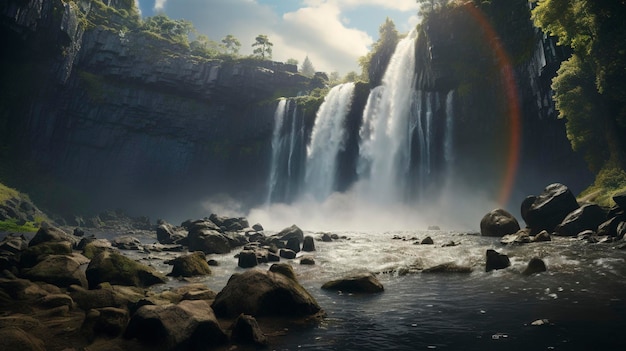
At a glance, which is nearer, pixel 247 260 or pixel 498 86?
pixel 247 260

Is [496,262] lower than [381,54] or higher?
lower

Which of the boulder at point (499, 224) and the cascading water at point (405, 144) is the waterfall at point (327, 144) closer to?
the cascading water at point (405, 144)

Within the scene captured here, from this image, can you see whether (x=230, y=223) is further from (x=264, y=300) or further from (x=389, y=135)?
(x=264, y=300)

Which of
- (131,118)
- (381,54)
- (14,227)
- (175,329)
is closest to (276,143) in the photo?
(381,54)

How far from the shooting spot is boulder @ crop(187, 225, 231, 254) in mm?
26000

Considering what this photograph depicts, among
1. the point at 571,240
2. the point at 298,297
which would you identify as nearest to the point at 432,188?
the point at 571,240

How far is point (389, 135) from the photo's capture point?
58719 mm

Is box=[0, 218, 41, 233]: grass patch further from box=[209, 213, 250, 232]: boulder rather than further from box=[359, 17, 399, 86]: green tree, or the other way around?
box=[359, 17, 399, 86]: green tree

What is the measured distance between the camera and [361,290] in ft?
42.7

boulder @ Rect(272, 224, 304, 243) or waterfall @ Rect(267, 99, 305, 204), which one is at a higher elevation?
waterfall @ Rect(267, 99, 305, 204)

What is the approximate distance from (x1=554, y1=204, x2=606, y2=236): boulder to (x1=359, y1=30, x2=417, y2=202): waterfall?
3347 cm

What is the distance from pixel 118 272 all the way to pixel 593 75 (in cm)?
3730

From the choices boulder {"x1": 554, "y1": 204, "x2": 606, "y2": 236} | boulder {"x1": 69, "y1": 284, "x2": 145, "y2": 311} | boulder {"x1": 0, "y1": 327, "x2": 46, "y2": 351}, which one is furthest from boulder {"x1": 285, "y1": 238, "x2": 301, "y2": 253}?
boulder {"x1": 0, "y1": 327, "x2": 46, "y2": 351}

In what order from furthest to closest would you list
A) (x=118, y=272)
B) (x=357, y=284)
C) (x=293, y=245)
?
(x=293, y=245) → (x=118, y=272) → (x=357, y=284)
